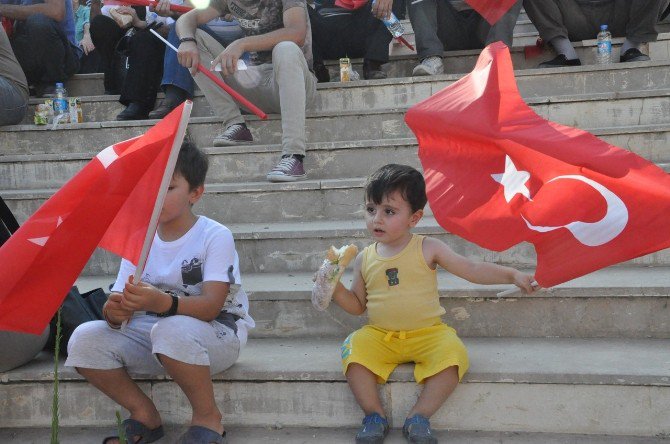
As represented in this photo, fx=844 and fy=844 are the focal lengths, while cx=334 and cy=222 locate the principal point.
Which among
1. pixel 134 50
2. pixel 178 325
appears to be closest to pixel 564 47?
pixel 134 50

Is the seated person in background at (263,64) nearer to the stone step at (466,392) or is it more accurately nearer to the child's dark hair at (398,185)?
the child's dark hair at (398,185)

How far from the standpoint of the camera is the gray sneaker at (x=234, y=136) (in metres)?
4.77

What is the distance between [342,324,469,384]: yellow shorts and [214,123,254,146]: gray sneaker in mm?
2052

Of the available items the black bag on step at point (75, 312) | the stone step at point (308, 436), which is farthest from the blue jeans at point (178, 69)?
the stone step at point (308, 436)

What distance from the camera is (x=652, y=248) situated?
8.04ft

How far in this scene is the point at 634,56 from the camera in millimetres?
5305

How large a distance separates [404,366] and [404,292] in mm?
261

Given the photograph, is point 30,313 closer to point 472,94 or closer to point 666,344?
point 472,94

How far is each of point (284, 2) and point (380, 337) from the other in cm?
260

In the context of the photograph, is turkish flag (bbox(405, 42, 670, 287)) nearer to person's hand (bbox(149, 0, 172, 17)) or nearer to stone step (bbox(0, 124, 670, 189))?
stone step (bbox(0, 124, 670, 189))

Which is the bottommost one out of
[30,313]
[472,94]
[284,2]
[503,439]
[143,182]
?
[503,439]

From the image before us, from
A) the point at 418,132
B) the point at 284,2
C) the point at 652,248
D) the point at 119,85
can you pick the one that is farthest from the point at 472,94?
the point at 119,85

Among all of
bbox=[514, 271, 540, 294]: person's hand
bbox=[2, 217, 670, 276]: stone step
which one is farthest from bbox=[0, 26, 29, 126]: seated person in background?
bbox=[514, 271, 540, 294]: person's hand

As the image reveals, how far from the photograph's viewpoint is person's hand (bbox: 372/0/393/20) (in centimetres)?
554
